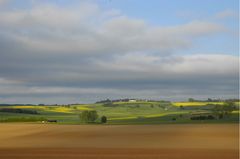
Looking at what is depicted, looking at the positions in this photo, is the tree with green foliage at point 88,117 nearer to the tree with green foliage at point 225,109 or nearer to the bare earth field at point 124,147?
the tree with green foliage at point 225,109

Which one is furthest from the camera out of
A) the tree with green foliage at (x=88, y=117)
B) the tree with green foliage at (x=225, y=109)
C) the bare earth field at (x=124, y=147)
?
the tree with green foliage at (x=225, y=109)

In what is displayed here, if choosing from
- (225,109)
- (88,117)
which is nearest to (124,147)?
(88,117)

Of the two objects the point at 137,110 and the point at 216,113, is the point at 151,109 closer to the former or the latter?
the point at 137,110

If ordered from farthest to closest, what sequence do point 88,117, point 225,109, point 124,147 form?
point 225,109, point 88,117, point 124,147

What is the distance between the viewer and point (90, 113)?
424 ft

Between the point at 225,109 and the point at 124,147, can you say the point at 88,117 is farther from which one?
the point at 124,147

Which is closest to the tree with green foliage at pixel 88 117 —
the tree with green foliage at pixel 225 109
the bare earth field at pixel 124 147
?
the tree with green foliage at pixel 225 109

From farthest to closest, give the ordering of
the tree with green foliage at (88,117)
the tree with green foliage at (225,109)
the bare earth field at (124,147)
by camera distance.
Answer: the tree with green foliage at (225,109) < the tree with green foliage at (88,117) < the bare earth field at (124,147)

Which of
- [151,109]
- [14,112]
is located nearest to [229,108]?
[151,109]

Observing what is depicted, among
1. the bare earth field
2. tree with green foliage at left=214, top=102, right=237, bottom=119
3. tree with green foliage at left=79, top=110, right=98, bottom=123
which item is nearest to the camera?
the bare earth field

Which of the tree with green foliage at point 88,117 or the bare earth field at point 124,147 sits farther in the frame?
the tree with green foliage at point 88,117

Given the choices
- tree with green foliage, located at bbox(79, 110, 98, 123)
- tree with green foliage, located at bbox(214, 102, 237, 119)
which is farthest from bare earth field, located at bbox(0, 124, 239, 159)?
tree with green foliage, located at bbox(214, 102, 237, 119)

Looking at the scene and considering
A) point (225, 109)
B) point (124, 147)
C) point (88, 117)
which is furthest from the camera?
point (225, 109)

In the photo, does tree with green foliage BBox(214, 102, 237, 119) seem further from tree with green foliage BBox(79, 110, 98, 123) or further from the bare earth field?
the bare earth field
